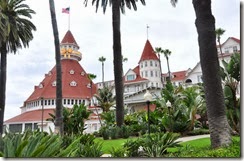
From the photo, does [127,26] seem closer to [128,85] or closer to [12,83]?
[12,83]

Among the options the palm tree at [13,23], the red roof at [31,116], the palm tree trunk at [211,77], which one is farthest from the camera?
the palm tree at [13,23]

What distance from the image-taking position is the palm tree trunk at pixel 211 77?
16.1 ft

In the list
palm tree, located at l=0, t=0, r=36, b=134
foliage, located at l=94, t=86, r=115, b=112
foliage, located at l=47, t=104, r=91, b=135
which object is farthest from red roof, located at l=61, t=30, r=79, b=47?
palm tree, located at l=0, t=0, r=36, b=134

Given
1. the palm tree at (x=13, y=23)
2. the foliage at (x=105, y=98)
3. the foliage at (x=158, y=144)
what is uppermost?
the palm tree at (x=13, y=23)

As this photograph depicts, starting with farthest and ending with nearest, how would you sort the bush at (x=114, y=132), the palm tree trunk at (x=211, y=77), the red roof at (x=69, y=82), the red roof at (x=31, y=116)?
1. the bush at (x=114, y=132)
2. the red roof at (x=69, y=82)
3. the red roof at (x=31, y=116)
4. the palm tree trunk at (x=211, y=77)

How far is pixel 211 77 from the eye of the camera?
5027 mm

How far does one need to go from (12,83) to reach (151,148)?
3.23m

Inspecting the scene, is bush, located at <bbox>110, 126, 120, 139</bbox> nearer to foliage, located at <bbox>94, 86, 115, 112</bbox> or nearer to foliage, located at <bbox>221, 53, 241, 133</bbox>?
foliage, located at <bbox>94, 86, 115, 112</bbox>

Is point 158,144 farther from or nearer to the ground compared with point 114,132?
farther from the ground

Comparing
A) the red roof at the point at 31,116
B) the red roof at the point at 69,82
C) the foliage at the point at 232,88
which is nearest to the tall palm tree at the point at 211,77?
the foliage at the point at 232,88

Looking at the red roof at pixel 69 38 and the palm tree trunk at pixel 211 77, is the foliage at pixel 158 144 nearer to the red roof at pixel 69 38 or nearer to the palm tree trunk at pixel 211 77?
the palm tree trunk at pixel 211 77

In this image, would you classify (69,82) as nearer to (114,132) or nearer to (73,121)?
→ (114,132)

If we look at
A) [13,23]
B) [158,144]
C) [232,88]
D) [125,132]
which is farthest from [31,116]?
[13,23]

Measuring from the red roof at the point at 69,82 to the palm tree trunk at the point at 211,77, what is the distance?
9.73 feet
